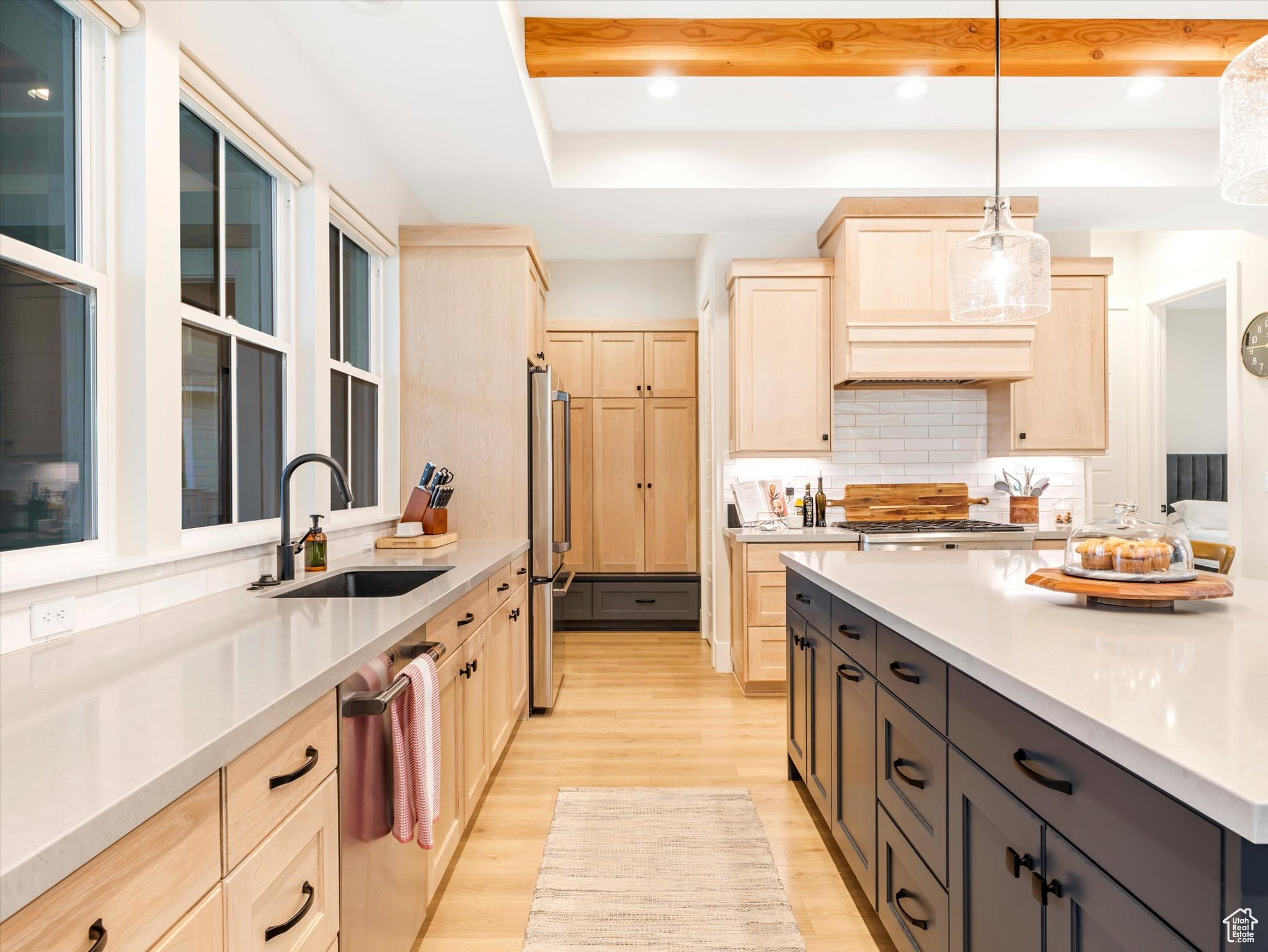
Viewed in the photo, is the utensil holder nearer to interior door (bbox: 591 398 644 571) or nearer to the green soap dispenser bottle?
interior door (bbox: 591 398 644 571)

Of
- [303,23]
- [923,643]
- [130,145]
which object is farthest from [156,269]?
[923,643]

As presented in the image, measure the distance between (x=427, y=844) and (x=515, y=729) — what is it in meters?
1.89

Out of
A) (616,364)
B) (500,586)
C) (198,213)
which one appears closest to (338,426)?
(500,586)

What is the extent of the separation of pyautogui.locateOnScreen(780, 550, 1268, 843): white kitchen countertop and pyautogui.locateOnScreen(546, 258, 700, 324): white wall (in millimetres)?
3961

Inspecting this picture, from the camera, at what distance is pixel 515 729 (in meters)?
3.37

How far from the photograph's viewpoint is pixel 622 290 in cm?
568

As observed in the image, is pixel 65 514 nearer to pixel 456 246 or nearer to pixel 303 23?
pixel 303 23

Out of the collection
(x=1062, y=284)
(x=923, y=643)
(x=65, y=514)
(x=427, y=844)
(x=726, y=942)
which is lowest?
(x=726, y=942)

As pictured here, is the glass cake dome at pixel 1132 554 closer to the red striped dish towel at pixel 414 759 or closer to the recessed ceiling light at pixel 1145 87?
the red striped dish towel at pixel 414 759

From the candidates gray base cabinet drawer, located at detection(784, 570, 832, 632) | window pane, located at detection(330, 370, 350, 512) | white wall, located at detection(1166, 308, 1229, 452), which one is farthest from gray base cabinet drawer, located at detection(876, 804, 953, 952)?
white wall, located at detection(1166, 308, 1229, 452)

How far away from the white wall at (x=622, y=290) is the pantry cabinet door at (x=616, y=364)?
26 centimetres

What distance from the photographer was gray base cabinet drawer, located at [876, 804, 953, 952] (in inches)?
56.2

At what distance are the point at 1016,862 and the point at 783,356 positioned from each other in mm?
3233

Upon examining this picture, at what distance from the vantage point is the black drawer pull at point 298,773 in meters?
1.04
